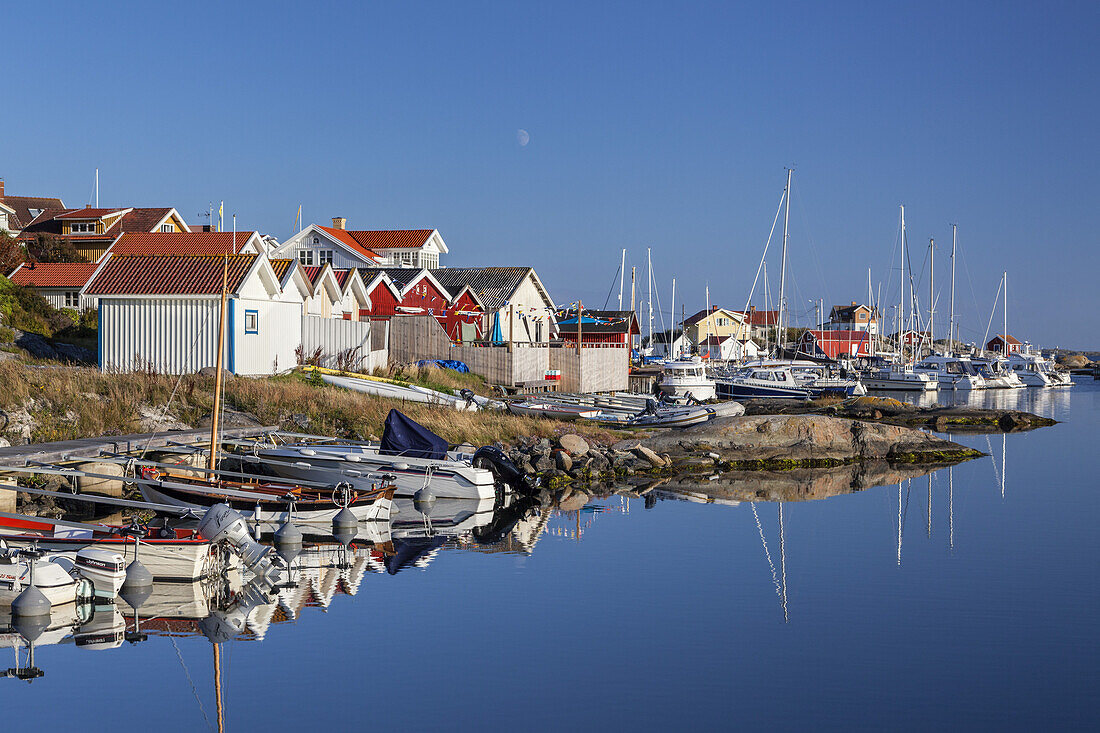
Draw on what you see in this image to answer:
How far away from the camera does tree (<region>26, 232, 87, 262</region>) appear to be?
228ft

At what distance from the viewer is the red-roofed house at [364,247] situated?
229 ft

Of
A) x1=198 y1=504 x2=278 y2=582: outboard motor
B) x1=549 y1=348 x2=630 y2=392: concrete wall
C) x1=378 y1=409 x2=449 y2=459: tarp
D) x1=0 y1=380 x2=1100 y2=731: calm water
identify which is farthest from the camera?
x1=549 y1=348 x2=630 y2=392: concrete wall

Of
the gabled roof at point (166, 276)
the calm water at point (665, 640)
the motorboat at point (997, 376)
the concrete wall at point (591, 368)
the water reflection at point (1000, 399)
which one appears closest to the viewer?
the calm water at point (665, 640)

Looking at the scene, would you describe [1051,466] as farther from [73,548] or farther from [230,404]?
[73,548]

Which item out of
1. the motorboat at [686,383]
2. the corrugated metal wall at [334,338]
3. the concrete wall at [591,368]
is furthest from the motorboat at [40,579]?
the motorboat at [686,383]

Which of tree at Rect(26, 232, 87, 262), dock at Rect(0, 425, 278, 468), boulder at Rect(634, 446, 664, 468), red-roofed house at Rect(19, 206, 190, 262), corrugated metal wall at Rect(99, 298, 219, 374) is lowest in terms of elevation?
boulder at Rect(634, 446, 664, 468)

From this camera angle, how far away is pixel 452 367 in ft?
149

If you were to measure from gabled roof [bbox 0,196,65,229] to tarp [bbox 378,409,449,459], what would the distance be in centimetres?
7537

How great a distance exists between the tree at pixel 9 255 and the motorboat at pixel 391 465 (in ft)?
135

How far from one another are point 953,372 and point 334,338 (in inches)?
2620

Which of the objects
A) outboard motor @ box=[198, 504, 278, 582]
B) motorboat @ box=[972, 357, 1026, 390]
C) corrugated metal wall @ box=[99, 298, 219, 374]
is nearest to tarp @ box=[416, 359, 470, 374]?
corrugated metal wall @ box=[99, 298, 219, 374]

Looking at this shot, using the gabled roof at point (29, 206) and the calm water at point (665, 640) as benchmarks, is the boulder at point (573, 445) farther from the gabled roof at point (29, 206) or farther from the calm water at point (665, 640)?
the gabled roof at point (29, 206)

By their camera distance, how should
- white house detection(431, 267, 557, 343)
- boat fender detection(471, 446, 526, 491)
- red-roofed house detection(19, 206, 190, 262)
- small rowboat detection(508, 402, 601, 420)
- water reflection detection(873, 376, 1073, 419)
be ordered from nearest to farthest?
1. boat fender detection(471, 446, 526, 491)
2. small rowboat detection(508, 402, 601, 420)
3. white house detection(431, 267, 557, 343)
4. water reflection detection(873, 376, 1073, 419)
5. red-roofed house detection(19, 206, 190, 262)

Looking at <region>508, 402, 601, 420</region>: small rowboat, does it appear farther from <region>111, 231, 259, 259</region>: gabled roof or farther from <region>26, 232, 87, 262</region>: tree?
<region>26, 232, 87, 262</region>: tree
